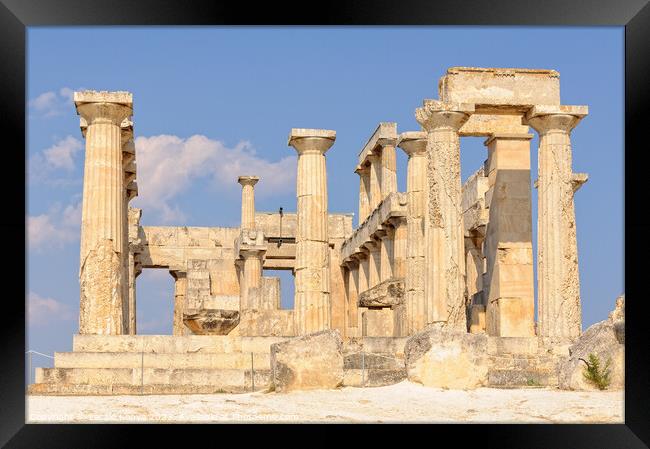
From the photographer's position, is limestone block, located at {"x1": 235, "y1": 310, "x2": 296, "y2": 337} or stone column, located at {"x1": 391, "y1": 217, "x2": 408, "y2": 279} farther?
stone column, located at {"x1": 391, "y1": 217, "x2": 408, "y2": 279}

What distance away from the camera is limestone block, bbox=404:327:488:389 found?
792 inches

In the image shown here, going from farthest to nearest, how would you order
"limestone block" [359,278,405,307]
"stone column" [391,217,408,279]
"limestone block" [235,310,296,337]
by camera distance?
"stone column" [391,217,408,279] < "limestone block" [235,310,296,337] < "limestone block" [359,278,405,307]

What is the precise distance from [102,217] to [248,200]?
2152 cm

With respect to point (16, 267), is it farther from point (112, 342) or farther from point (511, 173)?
point (511, 173)

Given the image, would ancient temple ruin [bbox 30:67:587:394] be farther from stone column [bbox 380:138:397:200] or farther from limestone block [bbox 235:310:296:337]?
stone column [bbox 380:138:397:200]

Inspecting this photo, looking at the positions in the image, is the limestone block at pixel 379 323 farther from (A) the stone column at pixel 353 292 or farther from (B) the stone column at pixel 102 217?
(B) the stone column at pixel 102 217

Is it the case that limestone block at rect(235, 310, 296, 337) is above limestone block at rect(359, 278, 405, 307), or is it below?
below

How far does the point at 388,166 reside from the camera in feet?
130

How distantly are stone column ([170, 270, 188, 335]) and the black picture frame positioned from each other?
34074 mm

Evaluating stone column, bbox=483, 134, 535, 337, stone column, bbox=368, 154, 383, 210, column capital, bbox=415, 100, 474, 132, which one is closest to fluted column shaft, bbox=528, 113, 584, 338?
column capital, bbox=415, 100, 474, 132

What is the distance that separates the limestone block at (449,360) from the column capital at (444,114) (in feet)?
27.1

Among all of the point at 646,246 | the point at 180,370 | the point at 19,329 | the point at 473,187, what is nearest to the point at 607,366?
the point at 646,246

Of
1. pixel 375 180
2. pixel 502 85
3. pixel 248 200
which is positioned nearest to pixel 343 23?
pixel 502 85

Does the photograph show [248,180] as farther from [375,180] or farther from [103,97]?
[103,97]
